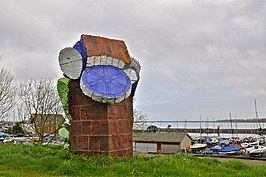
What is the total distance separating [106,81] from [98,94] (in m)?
0.60

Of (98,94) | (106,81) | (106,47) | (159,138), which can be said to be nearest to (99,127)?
(98,94)

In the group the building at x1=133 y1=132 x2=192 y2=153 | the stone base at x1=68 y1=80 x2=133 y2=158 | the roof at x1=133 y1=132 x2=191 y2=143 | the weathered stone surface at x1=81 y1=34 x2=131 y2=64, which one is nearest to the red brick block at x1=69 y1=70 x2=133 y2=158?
the stone base at x1=68 y1=80 x2=133 y2=158

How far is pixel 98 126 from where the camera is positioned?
8.16 meters

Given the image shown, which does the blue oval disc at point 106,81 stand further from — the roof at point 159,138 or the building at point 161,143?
the roof at point 159,138

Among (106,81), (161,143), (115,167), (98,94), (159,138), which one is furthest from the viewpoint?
(159,138)

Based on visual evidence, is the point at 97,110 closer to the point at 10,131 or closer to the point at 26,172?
the point at 26,172

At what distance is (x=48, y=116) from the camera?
2025 centimetres

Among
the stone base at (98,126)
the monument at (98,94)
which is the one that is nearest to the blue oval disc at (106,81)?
the monument at (98,94)

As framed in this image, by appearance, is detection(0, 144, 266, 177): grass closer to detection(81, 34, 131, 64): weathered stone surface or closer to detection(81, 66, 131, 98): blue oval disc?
detection(81, 66, 131, 98): blue oval disc

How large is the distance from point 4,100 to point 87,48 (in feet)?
40.4

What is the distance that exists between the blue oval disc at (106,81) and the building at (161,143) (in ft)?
61.5

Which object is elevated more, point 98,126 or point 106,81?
point 106,81

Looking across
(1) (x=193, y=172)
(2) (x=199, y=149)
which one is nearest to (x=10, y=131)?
(2) (x=199, y=149)

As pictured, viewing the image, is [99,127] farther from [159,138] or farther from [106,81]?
[159,138]
